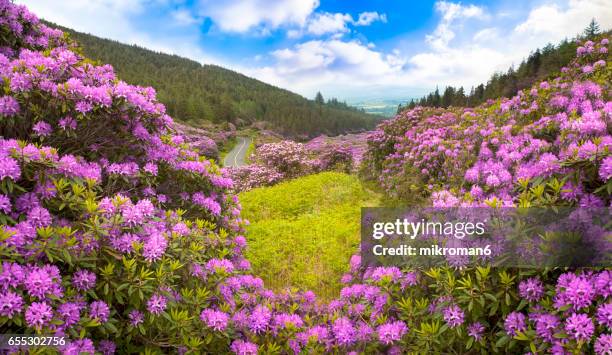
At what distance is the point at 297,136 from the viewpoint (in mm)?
80375

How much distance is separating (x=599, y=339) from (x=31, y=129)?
4.67 meters

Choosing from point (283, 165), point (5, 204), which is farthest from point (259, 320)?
point (283, 165)

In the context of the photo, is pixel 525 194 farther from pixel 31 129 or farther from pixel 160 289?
pixel 31 129

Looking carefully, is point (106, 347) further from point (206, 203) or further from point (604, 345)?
point (604, 345)

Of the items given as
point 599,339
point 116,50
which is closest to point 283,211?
point 599,339

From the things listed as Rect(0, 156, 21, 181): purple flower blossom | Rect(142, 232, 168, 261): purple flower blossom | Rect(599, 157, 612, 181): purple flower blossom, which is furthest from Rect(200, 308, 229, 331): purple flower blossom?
Rect(599, 157, 612, 181): purple flower blossom

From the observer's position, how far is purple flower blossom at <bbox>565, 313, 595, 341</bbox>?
82.4 inches

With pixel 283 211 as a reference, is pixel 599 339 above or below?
above

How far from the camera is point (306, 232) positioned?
27.3 ft

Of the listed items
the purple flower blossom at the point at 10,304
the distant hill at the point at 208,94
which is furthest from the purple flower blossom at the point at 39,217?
the distant hill at the point at 208,94

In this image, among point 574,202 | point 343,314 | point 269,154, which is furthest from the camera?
point 269,154

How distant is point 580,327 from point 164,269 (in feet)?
8.93

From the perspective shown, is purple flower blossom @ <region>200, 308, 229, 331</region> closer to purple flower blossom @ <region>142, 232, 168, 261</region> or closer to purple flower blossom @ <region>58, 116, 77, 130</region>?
purple flower blossom @ <region>142, 232, 168, 261</region>

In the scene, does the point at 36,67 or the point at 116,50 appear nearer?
the point at 36,67
